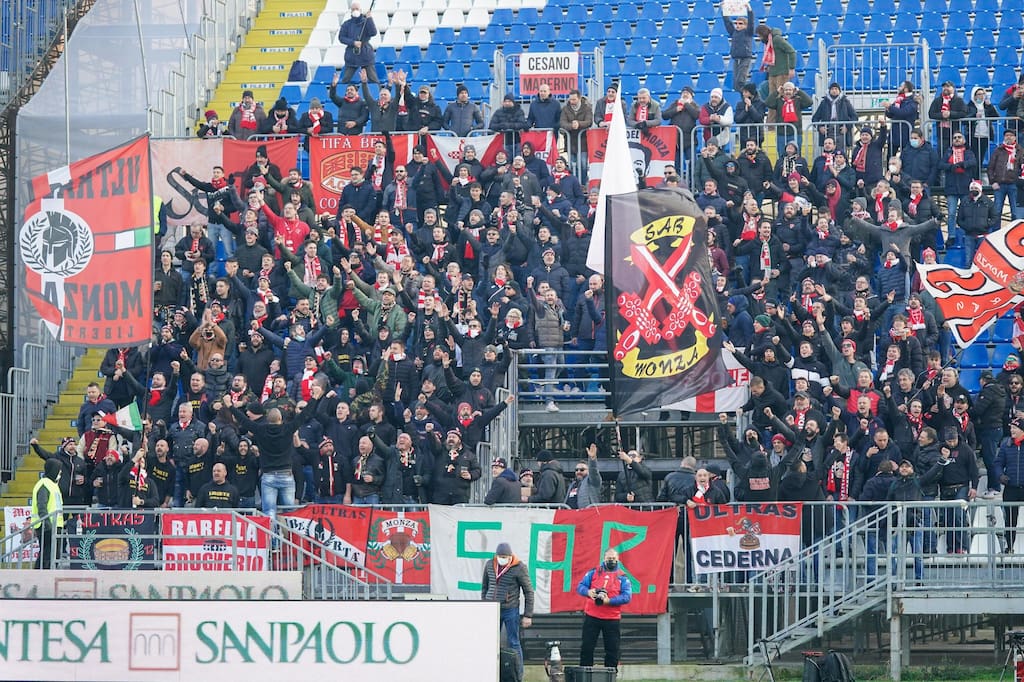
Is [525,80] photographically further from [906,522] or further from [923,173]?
[906,522]

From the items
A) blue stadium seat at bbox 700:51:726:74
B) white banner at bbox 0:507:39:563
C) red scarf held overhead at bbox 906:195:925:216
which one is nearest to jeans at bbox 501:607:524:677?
white banner at bbox 0:507:39:563

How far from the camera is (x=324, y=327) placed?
80.0 ft

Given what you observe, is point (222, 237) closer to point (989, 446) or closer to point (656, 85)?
point (656, 85)

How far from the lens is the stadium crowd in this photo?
21.6m

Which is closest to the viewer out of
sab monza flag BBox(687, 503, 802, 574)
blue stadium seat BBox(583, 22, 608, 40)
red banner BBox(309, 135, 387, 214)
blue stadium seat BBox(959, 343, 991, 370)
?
sab monza flag BBox(687, 503, 802, 574)

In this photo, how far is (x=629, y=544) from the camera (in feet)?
67.3

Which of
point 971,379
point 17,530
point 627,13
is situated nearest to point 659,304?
point 971,379

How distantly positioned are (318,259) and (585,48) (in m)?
9.28

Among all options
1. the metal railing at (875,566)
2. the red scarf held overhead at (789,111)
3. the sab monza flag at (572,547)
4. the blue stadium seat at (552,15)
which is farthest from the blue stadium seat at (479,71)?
the metal railing at (875,566)

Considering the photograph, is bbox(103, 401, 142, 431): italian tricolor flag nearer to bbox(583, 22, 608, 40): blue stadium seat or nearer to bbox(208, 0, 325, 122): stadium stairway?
bbox(208, 0, 325, 122): stadium stairway

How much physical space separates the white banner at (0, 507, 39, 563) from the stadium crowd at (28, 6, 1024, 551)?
2.43 feet

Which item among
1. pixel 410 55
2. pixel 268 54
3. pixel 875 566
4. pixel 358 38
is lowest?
pixel 875 566

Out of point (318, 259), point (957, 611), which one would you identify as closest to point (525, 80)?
point (318, 259)

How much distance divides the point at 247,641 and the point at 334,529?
5.28m
